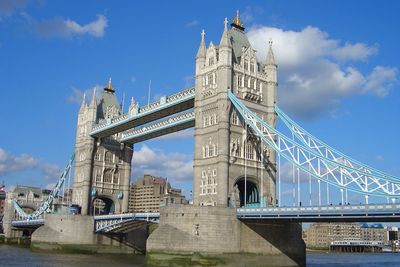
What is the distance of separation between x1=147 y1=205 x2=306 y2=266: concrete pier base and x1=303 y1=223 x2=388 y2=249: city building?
11903cm

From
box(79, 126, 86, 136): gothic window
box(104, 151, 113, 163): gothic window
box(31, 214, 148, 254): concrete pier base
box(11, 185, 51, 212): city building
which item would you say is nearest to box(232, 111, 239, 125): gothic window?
box(31, 214, 148, 254): concrete pier base

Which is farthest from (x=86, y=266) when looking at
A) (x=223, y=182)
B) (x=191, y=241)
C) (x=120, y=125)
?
(x=120, y=125)

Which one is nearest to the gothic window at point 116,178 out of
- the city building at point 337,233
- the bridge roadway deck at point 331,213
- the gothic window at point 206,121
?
the gothic window at point 206,121

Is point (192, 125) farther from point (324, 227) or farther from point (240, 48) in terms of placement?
point (324, 227)

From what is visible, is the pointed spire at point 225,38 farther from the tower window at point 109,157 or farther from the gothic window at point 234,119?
the tower window at point 109,157

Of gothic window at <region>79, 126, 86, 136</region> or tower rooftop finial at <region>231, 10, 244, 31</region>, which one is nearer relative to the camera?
tower rooftop finial at <region>231, 10, 244, 31</region>

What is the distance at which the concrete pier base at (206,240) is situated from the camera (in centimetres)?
4066

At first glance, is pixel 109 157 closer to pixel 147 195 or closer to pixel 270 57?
pixel 270 57

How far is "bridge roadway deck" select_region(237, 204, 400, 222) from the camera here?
3419cm

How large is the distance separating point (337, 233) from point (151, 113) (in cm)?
13401

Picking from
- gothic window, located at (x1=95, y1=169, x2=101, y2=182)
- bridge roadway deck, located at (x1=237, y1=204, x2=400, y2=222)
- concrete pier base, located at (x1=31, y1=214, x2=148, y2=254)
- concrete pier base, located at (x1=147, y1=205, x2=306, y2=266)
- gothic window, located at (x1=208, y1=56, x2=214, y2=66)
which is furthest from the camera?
gothic window, located at (x1=95, y1=169, x2=101, y2=182)

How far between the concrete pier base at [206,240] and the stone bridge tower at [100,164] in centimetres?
2963

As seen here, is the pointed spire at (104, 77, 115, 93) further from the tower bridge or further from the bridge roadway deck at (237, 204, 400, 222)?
the bridge roadway deck at (237, 204, 400, 222)

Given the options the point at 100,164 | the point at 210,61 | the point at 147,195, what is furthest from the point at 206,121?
the point at 147,195
